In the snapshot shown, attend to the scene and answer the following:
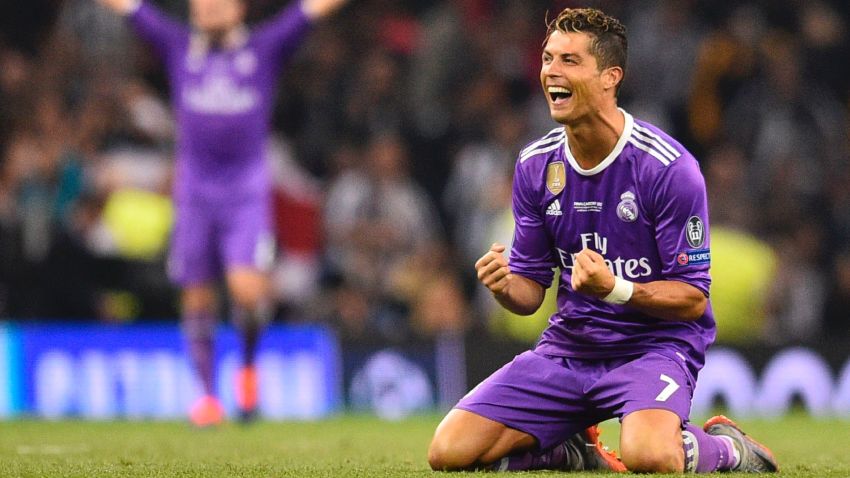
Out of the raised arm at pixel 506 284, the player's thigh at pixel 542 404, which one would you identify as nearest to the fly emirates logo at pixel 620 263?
the raised arm at pixel 506 284

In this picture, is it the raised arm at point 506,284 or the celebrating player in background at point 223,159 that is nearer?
the raised arm at point 506,284

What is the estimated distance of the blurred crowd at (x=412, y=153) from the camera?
11867 millimetres

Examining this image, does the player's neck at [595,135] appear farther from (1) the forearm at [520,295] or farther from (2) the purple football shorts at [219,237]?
(2) the purple football shorts at [219,237]

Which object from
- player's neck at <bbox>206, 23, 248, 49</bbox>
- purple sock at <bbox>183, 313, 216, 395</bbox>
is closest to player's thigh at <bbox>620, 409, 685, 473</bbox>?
purple sock at <bbox>183, 313, 216, 395</bbox>

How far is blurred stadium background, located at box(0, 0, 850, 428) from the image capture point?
11.3 meters

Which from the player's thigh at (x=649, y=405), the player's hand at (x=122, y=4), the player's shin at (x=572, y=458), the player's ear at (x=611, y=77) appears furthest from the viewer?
the player's hand at (x=122, y=4)

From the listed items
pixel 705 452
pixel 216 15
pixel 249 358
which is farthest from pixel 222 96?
pixel 705 452

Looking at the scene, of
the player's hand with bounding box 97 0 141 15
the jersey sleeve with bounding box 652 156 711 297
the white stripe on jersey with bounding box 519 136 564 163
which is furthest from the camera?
the player's hand with bounding box 97 0 141 15

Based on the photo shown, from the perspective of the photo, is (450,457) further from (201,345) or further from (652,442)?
(201,345)

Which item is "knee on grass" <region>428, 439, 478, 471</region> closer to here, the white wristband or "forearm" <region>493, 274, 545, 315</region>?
"forearm" <region>493, 274, 545, 315</region>

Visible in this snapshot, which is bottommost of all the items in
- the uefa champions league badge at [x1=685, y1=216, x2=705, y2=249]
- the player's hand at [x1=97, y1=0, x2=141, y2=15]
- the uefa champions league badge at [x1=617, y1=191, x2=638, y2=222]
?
the uefa champions league badge at [x1=685, y1=216, x2=705, y2=249]

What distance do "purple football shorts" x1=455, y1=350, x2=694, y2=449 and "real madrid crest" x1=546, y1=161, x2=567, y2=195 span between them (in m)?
0.68

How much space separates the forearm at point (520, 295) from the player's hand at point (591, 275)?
0.44 meters

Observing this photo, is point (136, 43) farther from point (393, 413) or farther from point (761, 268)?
point (761, 268)
